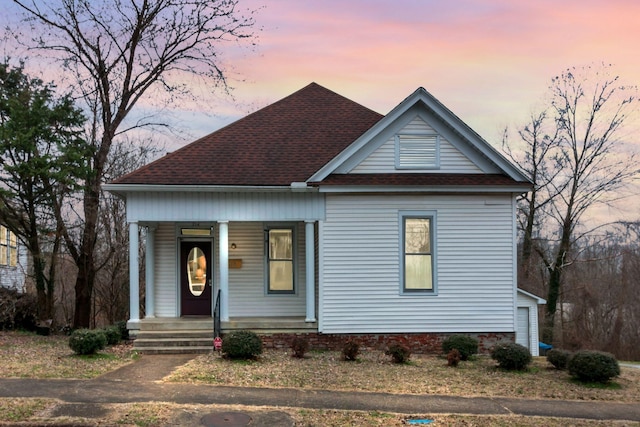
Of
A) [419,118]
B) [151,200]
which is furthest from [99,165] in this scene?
[419,118]

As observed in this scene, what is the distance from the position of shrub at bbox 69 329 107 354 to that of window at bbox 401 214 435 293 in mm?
7405

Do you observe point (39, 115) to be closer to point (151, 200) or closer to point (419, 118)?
point (151, 200)

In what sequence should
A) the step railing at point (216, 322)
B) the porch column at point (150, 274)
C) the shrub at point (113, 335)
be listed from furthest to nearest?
1. the porch column at point (150, 274)
2. the shrub at point (113, 335)
3. the step railing at point (216, 322)

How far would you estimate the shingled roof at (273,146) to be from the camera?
14.6 meters

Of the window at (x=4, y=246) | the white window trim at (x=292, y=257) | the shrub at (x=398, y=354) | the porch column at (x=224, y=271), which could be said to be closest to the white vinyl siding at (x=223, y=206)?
the porch column at (x=224, y=271)

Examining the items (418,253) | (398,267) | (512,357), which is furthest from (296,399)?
(418,253)

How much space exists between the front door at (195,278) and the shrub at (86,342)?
11.4 feet

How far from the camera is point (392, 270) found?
14352 millimetres

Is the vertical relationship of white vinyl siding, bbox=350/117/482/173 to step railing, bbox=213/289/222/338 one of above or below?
above

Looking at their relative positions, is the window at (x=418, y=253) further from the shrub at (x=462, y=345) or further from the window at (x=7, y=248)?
the window at (x=7, y=248)

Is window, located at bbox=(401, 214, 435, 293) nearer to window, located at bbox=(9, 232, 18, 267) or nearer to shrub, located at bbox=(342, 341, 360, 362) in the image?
shrub, located at bbox=(342, 341, 360, 362)

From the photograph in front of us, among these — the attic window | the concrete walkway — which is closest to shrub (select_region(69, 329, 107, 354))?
the concrete walkway

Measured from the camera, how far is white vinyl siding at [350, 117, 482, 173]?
14547 mm

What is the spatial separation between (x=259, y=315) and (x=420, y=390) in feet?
21.9
